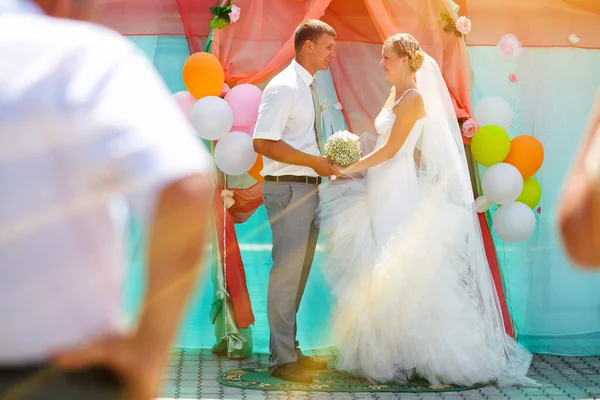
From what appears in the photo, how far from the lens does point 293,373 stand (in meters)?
5.72

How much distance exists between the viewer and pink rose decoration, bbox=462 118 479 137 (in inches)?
248

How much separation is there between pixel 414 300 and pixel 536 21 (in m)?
2.45

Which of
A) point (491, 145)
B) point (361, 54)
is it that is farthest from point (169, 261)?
point (361, 54)

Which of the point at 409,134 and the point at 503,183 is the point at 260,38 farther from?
the point at 503,183

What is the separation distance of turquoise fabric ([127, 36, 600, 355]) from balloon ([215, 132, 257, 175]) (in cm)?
68

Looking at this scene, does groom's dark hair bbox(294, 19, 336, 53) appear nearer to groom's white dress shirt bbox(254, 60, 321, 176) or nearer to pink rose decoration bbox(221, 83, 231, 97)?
groom's white dress shirt bbox(254, 60, 321, 176)

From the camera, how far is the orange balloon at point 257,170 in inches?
244

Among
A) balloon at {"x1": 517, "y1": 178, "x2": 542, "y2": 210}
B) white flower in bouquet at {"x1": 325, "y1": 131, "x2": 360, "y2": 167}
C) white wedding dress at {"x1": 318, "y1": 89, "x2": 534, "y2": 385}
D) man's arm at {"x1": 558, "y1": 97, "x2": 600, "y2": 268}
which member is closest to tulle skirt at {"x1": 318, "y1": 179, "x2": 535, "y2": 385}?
white wedding dress at {"x1": 318, "y1": 89, "x2": 534, "y2": 385}

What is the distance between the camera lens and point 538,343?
22.5ft

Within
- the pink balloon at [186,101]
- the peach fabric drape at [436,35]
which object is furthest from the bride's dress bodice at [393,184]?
the pink balloon at [186,101]

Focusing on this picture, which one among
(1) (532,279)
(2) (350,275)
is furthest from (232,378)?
(1) (532,279)

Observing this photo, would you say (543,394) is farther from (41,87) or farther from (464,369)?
(41,87)

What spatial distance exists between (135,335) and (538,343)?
6.06 m

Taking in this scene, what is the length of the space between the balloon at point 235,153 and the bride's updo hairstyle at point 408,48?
1.11m
